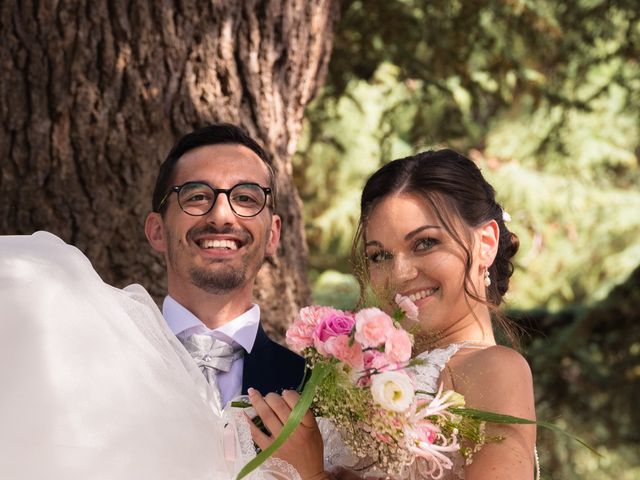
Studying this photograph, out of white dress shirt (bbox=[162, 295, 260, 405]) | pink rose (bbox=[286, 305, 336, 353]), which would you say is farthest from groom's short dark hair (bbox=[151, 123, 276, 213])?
pink rose (bbox=[286, 305, 336, 353])

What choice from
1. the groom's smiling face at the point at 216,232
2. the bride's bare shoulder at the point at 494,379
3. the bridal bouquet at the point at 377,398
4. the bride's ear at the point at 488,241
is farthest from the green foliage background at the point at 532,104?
the bridal bouquet at the point at 377,398

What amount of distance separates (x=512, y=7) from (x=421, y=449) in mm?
4409

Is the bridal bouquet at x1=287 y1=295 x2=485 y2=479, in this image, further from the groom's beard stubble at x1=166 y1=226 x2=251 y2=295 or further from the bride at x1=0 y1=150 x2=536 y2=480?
the groom's beard stubble at x1=166 y1=226 x2=251 y2=295

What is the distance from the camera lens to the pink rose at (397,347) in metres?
2.40

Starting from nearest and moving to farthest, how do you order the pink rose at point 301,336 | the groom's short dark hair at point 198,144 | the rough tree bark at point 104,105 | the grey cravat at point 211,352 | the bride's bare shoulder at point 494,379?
the pink rose at point 301,336 → the bride's bare shoulder at point 494,379 → the grey cravat at point 211,352 → the groom's short dark hair at point 198,144 → the rough tree bark at point 104,105

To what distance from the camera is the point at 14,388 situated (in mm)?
2326

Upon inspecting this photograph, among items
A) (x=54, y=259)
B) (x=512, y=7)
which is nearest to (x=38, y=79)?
(x=54, y=259)

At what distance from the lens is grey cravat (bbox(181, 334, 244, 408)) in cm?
→ 333

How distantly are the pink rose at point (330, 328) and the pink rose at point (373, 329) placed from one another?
9 cm

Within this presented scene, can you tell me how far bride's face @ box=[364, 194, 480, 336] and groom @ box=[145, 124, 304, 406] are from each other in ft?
1.92

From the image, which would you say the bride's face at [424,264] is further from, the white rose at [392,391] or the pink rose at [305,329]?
the white rose at [392,391]

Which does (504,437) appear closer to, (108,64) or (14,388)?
(14,388)

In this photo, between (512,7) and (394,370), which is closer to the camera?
(394,370)

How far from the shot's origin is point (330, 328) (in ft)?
8.23
